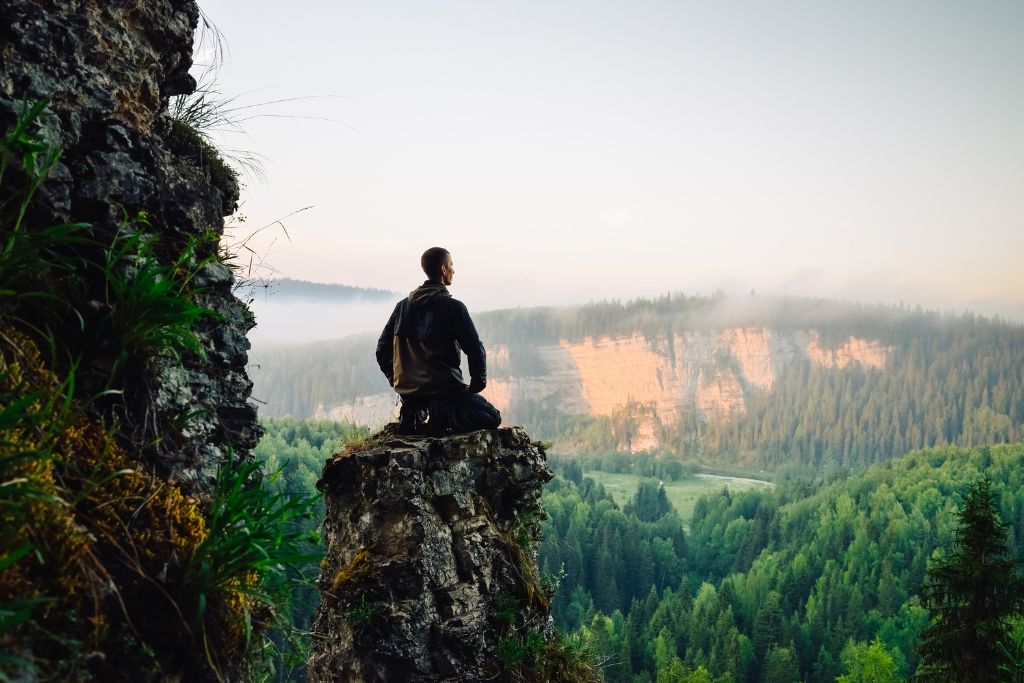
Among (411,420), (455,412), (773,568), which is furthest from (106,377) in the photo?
(773,568)

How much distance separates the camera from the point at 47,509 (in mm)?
2330

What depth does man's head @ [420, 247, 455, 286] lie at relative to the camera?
7.23m

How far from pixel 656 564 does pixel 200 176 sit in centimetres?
10591

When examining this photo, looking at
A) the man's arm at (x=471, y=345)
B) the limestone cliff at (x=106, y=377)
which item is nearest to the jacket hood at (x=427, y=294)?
the man's arm at (x=471, y=345)

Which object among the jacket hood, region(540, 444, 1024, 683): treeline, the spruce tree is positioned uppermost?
the jacket hood

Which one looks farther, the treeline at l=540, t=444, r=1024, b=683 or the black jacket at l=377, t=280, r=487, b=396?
the treeline at l=540, t=444, r=1024, b=683

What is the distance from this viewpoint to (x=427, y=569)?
6.55 m

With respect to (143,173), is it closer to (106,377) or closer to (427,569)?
(106,377)

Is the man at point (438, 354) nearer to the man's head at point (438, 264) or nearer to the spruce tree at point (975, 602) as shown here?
the man's head at point (438, 264)

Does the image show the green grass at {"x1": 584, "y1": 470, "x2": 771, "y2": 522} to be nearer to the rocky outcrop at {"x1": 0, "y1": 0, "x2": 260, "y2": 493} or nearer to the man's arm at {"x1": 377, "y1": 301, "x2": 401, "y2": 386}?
the man's arm at {"x1": 377, "y1": 301, "x2": 401, "y2": 386}

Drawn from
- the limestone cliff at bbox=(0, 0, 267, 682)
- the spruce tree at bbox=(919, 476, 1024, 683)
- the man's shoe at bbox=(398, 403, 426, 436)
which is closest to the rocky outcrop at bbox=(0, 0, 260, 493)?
the limestone cliff at bbox=(0, 0, 267, 682)

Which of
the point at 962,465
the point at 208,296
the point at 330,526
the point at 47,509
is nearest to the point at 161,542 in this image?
the point at 47,509

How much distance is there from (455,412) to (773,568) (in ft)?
288

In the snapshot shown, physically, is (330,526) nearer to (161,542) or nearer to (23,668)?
(161,542)
